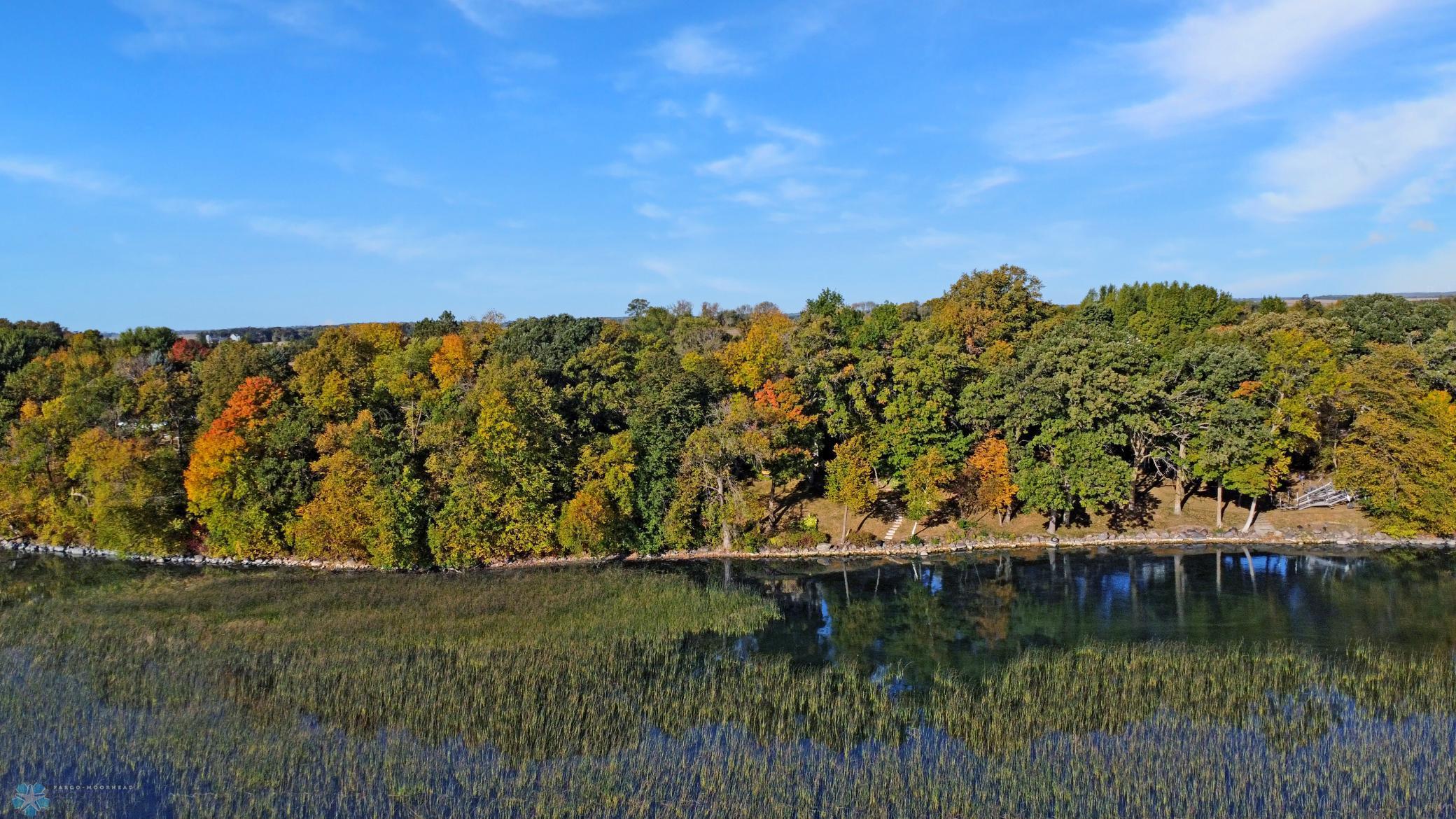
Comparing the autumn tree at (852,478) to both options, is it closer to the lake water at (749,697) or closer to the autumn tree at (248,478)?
the lake water at (749,697)

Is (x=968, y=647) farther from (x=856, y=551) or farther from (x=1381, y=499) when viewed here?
(x=1381, y=499)

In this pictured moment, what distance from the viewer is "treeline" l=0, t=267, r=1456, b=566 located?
49938 millimetres

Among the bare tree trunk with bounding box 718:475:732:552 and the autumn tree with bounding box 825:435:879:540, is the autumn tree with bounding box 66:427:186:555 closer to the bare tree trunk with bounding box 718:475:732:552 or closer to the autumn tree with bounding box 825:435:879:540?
the bare tree trunk with bounding box 718:475:732:552

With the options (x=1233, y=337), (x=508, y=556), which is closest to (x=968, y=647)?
(x=508, y=556)

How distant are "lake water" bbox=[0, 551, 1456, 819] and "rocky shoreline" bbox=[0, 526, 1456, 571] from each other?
6.15 metres

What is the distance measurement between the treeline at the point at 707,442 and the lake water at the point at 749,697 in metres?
7.49

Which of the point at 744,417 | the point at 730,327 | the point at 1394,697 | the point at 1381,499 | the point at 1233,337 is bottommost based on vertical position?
the point at 1394,697

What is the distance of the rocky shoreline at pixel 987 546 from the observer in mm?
50406

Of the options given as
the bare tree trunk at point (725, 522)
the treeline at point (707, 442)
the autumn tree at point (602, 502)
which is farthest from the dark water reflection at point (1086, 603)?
the autumn tree at point (602, 502)

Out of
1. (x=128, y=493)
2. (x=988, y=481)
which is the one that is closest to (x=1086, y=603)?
(x=988, y=481)

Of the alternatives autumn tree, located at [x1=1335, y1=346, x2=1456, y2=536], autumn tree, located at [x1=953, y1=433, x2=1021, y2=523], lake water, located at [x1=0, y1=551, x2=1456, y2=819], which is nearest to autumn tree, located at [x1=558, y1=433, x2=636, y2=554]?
lake water, located at [x1=0, y1=551, x2=1456, y2=819]

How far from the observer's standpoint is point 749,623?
36.9m

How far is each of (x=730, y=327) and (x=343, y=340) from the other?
4883cm

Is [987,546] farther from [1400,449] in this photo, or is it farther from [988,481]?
[1400,449]
